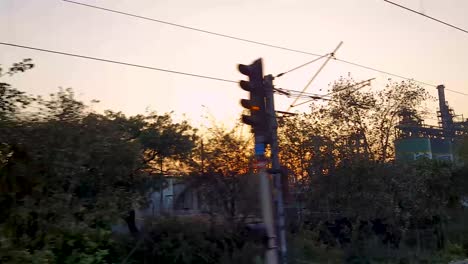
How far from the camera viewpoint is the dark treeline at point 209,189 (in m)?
12.8

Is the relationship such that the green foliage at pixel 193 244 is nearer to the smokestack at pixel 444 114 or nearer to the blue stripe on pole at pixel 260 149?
the blue stripe on pole at pixel 260 149

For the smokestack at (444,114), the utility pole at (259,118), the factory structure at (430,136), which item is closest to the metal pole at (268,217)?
the utility pole at (259,118)

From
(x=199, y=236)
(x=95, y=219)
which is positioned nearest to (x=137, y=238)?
(x=199, y=236)

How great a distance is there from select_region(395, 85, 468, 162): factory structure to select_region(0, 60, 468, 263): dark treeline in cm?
189

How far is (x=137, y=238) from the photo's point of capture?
16.5m

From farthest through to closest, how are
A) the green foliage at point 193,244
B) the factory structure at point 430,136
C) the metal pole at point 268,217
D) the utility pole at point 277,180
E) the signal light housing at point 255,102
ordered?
the factory structure at point 430,136
the green foliage at point 193,244
the utility pole at point 277,180
the signal light housing at point 255,102
the metal pole at point 268,217

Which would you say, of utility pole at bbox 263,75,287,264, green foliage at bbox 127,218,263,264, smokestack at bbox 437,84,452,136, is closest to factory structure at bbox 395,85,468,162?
smokestack at bbox 437,84,452,136

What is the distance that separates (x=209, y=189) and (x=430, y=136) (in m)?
40.8

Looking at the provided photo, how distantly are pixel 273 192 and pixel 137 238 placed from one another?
5627mm

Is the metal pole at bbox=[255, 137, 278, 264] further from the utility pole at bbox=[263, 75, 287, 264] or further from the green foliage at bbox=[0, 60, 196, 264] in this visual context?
the green foliage at bbox=[0, 60, 196, 264]

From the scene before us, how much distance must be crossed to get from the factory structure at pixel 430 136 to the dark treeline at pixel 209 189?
1.89 m

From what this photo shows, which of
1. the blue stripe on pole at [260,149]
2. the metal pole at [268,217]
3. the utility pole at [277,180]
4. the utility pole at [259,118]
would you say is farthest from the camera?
the utility pole at [277,180]

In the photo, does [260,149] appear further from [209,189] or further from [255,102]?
[209,189]

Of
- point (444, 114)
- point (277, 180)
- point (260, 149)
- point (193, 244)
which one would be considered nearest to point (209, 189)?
point (193, 244)
